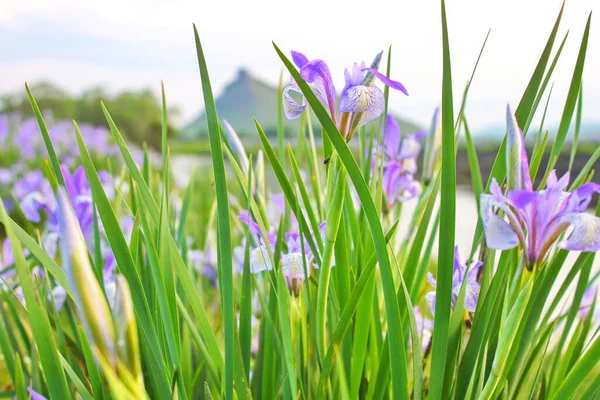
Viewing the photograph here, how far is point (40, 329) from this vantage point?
0.37 m

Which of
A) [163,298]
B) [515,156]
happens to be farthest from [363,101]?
[163,298]

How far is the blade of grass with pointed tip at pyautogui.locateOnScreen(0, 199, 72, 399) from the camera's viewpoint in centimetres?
35

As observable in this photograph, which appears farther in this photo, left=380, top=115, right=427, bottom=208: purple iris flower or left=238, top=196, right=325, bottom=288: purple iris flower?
left=380, top=115, right=427, bottom=208: purple iris flower

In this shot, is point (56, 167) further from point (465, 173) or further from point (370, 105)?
point (465, 173)

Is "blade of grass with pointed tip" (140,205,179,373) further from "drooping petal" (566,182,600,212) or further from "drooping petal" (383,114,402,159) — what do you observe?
"drooping petal" (383,114,402,159)

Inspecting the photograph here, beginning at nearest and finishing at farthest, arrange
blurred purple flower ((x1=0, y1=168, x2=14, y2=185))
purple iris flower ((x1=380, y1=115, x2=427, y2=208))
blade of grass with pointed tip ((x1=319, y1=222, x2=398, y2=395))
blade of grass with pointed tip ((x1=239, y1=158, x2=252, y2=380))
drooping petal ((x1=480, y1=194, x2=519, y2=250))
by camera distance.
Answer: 1. drooping petal ((x1=480, y1=194, x2=519, y2=250))
2. blade of grass with pointed tip ((x1=319, y1=222, x2=398, y2=395))
3. blade of grass with pointed tip ((x1=239, y1=158, x2=252, y2=380))
4. purple iris flower ((x1=380, y1=115, x2=427, y2=208))
5. blurred purple flower ((x1=0, y1=168, x2=14, y2=185))

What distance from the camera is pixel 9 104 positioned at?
29.8 ft

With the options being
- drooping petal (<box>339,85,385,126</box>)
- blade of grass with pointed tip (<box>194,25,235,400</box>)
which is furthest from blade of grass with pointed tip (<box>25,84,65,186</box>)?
drooping petal (<box>339,85,385,126</box>)

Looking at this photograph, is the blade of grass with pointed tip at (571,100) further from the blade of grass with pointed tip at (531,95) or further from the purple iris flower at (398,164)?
the purple iris flower at (398,164)

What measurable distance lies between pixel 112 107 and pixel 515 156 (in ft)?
28.9

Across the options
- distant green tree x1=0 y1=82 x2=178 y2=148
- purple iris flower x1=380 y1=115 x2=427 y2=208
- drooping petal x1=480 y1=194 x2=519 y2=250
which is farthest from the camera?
distant green tree x1=0 y1=82 x2=178 y2=148

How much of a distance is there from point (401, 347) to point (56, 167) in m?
0.32

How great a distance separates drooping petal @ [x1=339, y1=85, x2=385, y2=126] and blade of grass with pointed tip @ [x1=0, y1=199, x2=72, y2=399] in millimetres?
240

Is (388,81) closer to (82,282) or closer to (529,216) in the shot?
(529,216)
